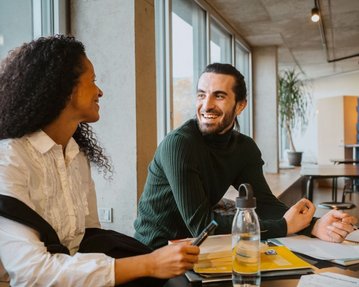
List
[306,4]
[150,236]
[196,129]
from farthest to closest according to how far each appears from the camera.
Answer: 1. [306,4]
2. [196,129]
3. [150,236]

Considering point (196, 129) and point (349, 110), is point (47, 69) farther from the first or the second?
point (349, 110)

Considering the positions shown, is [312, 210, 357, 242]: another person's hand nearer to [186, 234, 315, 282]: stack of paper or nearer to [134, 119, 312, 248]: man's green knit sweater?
[134, 119, 312, 248]: man's green knit sweater

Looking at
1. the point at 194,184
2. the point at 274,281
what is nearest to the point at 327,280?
the point at 274,281

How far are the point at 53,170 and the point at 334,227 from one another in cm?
98

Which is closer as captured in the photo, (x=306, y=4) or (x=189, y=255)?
(x=189, y=255)

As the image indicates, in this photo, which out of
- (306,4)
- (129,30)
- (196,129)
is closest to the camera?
(196,129)

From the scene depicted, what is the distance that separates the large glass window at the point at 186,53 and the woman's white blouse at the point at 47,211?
264 centimetres

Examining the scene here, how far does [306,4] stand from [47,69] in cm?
438

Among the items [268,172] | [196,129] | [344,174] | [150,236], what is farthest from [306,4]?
[150,236]

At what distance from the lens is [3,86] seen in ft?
4.09

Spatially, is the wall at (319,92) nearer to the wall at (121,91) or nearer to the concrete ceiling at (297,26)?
the concrete ceiling at (297,26)

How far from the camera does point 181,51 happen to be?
4230 millimetres

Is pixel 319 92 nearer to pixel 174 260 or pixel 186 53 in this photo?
pixel 186 53

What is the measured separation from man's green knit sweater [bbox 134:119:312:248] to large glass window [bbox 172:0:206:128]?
82.3 inches
